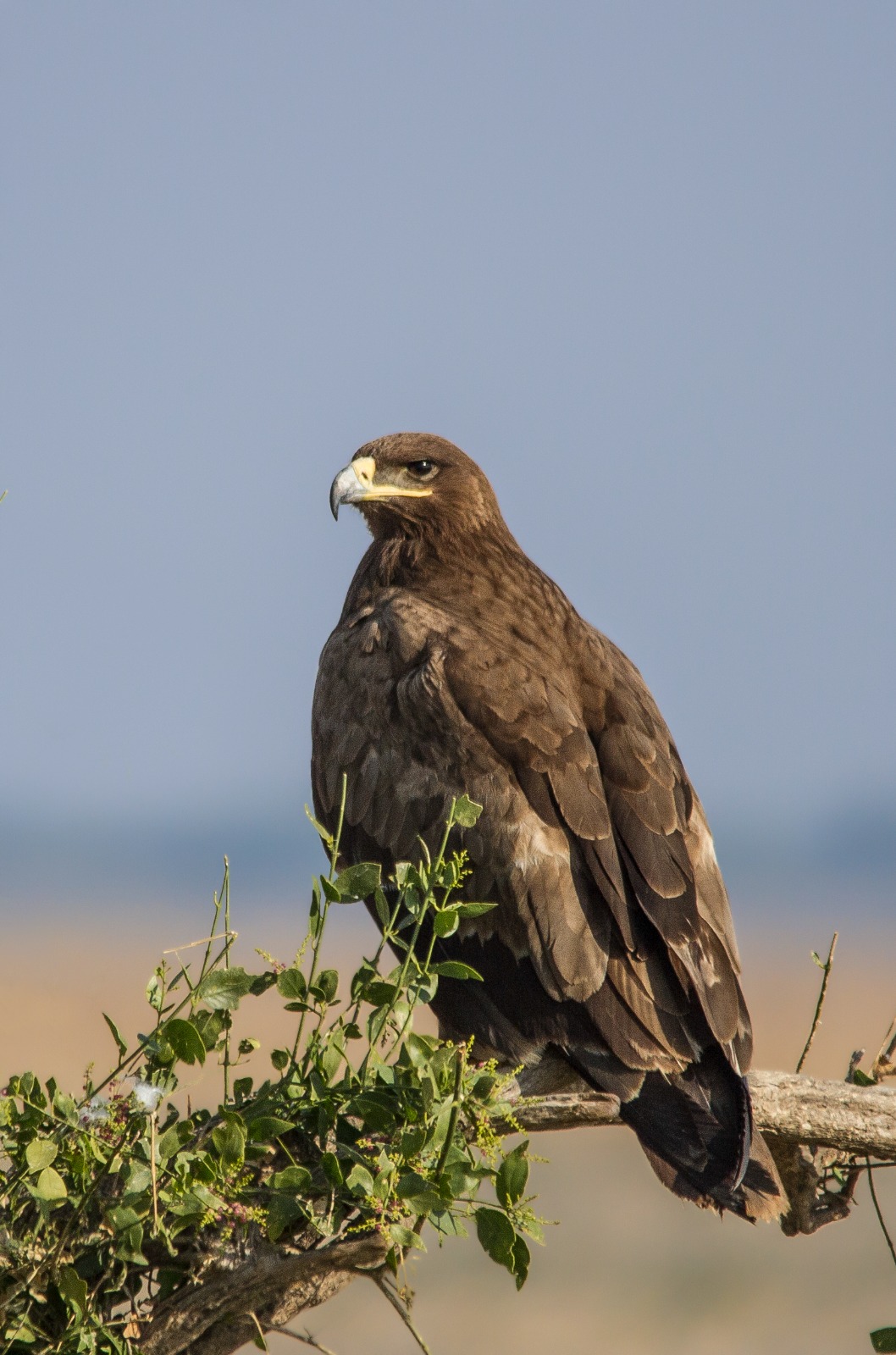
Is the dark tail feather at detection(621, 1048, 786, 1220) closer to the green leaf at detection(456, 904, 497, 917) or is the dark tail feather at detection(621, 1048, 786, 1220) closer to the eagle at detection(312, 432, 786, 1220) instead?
the eagle at detection(312, 432, 786, 1220)

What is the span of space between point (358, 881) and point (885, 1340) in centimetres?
179

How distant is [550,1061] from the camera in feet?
14.2

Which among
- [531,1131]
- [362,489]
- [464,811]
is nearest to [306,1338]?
[531,1131]

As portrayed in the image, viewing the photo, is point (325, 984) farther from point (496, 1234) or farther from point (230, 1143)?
point (496, 1234)

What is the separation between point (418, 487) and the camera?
5.75 metres

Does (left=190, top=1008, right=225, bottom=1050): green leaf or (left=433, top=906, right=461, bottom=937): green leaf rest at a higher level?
(left=433, top=906, right=461, bottom=937): green leaf

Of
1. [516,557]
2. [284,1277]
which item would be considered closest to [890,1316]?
[516,557]

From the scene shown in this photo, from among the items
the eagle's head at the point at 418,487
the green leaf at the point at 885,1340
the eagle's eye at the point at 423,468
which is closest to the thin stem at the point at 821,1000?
the green leaf at the point at 885,1340

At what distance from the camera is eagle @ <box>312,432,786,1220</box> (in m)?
4.10

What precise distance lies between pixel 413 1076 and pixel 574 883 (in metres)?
1.50

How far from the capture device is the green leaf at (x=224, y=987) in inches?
117

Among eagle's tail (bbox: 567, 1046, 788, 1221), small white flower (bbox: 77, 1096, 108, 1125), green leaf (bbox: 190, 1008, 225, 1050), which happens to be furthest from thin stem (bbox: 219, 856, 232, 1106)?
eagle's tail (bbox: 567, 1046, 788, 1221)

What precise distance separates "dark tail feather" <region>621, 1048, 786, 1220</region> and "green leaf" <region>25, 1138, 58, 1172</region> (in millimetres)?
1694

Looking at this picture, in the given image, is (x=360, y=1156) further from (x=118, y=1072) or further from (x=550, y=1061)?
(x=550, y=1061)
